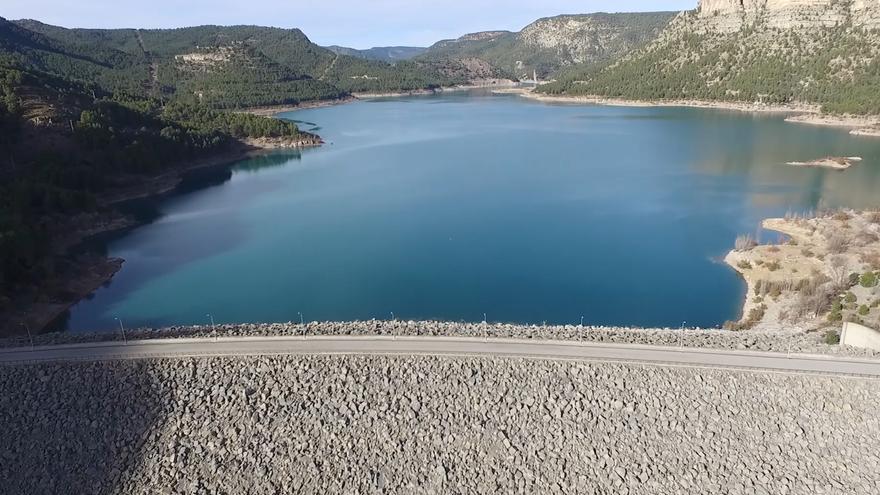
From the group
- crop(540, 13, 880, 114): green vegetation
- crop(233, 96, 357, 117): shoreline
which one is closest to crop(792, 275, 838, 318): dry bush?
crop(540, 13, 880, 114): green vegetation

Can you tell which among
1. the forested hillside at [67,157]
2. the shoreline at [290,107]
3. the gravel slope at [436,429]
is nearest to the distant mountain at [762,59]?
the shoreline at [290,107]

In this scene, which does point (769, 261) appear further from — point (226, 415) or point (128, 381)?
point (128, 381)

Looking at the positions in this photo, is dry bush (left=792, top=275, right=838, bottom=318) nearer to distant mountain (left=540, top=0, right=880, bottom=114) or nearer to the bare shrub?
the bare shrub

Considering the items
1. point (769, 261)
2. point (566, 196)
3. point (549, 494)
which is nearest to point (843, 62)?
point (566, 196)

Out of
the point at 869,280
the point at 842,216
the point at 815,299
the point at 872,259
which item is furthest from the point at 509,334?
the point at 842,216

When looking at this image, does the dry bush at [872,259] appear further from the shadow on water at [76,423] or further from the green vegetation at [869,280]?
the shadow on water at [76,423]
